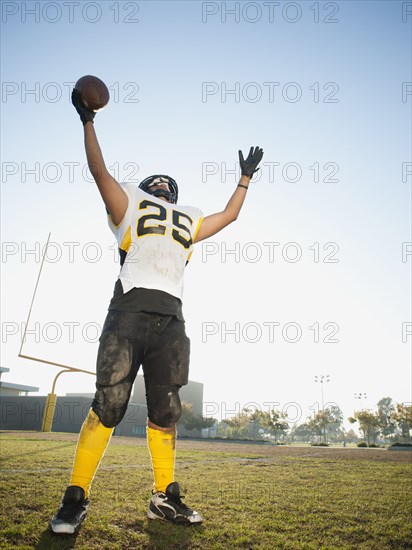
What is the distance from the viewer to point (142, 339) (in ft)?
8.20

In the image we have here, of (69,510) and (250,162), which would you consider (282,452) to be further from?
(69,510)

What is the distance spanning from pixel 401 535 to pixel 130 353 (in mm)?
2219

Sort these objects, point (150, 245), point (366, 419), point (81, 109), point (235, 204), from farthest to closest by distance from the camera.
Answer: point (366, 419) < point (235, 204) < point (150, 245) < point (81, 109)

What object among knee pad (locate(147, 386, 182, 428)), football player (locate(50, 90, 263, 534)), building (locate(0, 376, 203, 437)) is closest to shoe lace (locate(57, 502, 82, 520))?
football player (locate(50, 90, 263, 534))

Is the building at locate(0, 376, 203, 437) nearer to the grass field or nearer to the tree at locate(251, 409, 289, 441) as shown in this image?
the tree at locate(251, 409, 289, 441)

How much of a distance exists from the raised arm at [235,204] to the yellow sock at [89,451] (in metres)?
1.68

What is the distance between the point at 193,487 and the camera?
Answer: 153 inches

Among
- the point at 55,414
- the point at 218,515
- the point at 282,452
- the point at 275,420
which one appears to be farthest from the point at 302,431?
the point at 218,515

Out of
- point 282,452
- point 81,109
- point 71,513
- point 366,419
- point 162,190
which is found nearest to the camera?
point 71,513

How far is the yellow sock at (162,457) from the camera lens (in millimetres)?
2512

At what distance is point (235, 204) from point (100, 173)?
1.40 m

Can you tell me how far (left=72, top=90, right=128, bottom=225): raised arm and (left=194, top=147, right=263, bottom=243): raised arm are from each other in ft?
2.59

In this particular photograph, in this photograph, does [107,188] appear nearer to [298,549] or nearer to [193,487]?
[298,549]

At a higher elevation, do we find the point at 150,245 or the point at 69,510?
the point at 150,245
